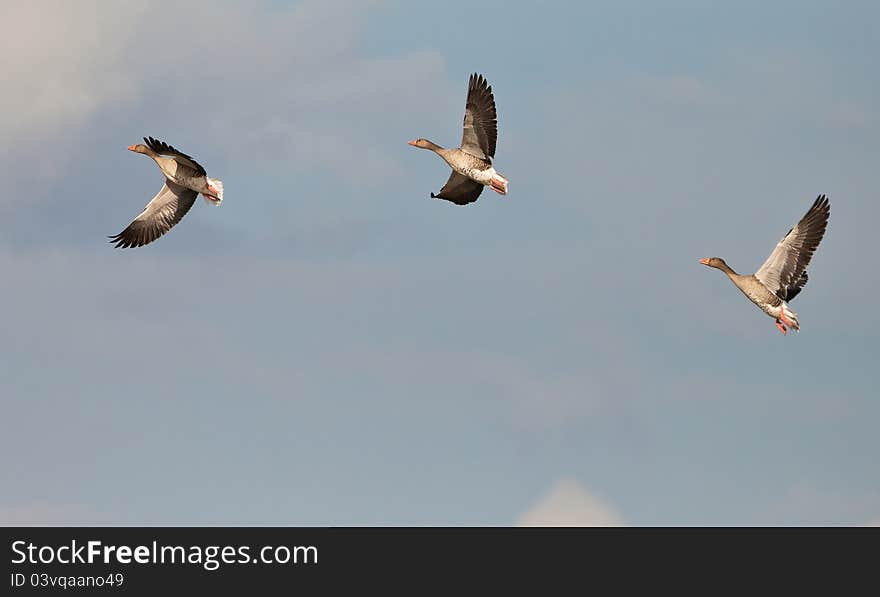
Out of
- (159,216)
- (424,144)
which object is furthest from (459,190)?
(159,216)

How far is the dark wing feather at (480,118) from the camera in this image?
155ft

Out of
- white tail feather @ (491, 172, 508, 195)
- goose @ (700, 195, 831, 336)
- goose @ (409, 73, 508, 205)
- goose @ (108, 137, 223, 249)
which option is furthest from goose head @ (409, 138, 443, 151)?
goose @ (700, 195, 831, 336)

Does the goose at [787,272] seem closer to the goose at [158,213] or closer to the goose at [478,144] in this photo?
the goose at [478,144]

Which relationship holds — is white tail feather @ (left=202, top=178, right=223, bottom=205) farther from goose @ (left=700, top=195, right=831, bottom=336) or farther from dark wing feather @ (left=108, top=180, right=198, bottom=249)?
goose @ (left=700, top=195, right=831, bottom=336)

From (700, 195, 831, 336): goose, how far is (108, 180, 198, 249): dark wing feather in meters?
18.5

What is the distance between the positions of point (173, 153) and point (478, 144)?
953 centimetres

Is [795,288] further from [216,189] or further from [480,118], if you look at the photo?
[216,189]

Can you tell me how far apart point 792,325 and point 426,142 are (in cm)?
1321

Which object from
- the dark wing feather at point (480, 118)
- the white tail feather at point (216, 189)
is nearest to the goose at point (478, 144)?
the dark wing feather at point (480, 118)

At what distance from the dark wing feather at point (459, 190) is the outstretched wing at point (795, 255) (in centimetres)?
961
